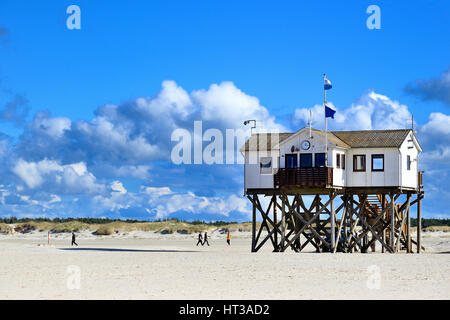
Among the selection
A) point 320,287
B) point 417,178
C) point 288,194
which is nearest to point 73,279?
point 320,287

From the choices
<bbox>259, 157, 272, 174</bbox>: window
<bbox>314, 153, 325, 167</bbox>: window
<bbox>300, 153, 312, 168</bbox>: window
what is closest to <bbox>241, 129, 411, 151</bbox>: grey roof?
<bbox>259, 157, 272, 174</bbox>: window

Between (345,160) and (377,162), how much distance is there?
189cm

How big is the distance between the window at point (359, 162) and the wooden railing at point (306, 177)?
2239 millimetres

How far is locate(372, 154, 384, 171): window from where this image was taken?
41031mm

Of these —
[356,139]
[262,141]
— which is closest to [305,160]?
[356,139]

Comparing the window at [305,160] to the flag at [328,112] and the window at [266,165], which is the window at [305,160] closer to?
the flag at [328,112]

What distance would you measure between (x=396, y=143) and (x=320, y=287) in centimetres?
2062

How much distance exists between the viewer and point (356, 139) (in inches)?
1663

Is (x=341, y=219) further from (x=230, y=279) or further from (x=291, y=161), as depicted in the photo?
(x=230, y=279)

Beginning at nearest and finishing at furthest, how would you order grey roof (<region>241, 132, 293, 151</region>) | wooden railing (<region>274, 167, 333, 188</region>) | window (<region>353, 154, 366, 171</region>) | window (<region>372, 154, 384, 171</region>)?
wooden railing (<region>274, 167, 333, 188</region>), window (<region>372, 154, 384, 171</region>), window (<region>353, 154, 366, 171</region>), grey roof (<region>241, 132, 293, 151</region>)

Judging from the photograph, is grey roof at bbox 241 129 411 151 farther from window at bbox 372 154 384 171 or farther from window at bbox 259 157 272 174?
window at bbox 259 157 272 174

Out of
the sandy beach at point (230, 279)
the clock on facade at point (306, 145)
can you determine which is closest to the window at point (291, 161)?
the clock on facade at point (306, 145)
